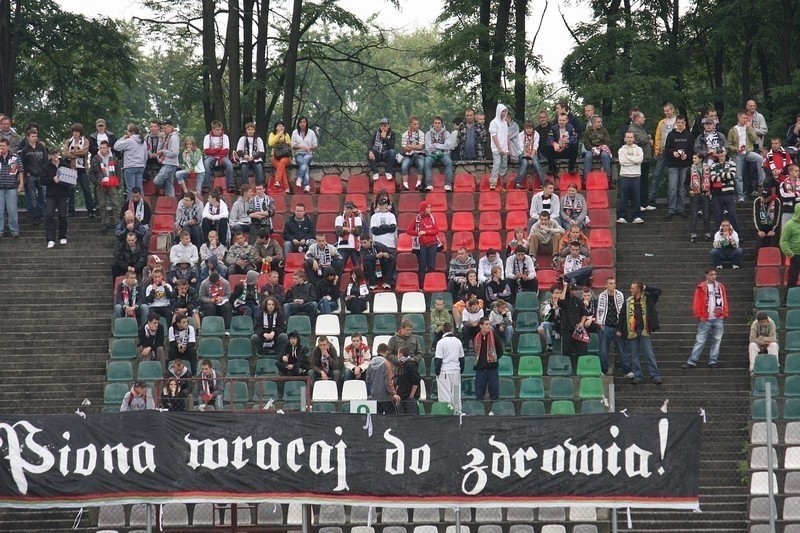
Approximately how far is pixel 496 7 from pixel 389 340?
1547 centimetres


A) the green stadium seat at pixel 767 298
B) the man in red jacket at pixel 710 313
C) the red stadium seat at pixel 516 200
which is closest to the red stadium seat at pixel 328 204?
the red stadium seat at pixel 516 200

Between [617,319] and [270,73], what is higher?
[270,73]

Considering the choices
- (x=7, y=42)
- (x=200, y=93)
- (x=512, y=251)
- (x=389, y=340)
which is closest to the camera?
(x=389, y=340)

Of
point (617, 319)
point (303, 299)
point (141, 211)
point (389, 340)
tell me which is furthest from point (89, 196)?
point (617, 319)

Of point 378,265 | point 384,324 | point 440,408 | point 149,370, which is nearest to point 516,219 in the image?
point 378,265

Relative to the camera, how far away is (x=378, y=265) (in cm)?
2702

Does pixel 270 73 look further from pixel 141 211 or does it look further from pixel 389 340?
pixel 389 340

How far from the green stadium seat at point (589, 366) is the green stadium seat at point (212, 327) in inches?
228

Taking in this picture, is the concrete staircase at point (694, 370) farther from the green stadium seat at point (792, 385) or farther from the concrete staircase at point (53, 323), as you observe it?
the concrete staircase at point (53, 323)

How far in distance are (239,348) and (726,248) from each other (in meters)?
8.69

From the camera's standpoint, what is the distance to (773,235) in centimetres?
2716

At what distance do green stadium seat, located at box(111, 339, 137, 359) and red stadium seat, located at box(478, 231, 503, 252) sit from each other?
667 centimetres

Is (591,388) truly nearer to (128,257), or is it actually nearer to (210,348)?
Answer: (210,348)

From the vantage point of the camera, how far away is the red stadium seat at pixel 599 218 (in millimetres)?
28328
